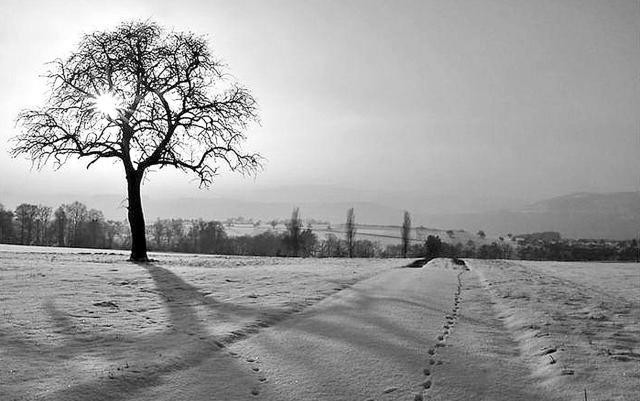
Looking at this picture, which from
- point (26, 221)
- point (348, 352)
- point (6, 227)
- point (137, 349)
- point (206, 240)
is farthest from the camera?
point (206, 240)

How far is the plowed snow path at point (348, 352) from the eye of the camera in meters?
6.41

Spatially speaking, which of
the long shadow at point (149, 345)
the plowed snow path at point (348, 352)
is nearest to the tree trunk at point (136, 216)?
the long shadow at point (149, 345)

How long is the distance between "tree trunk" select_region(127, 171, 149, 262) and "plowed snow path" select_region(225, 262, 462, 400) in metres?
17.2

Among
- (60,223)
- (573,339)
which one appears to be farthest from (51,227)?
(573,339)

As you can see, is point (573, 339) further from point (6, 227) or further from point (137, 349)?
point (6, 227)

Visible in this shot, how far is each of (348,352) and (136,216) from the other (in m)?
21.9

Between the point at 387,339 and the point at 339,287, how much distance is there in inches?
336

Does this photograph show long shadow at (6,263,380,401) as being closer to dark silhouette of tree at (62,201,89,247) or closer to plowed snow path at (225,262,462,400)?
plowed snow path at (225,262,462,400)

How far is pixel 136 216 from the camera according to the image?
26.8m

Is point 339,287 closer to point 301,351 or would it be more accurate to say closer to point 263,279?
point 263,279

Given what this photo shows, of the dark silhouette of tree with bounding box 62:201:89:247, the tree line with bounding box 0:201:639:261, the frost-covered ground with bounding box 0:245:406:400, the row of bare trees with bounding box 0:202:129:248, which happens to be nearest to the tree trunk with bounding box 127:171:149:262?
the frost-covered ground with bounding box 0:245:406:400

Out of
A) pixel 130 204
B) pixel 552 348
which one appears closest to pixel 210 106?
pixel 130 204

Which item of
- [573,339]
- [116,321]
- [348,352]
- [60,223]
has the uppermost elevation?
[60,223]

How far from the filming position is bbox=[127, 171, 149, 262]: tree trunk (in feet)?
87.1
